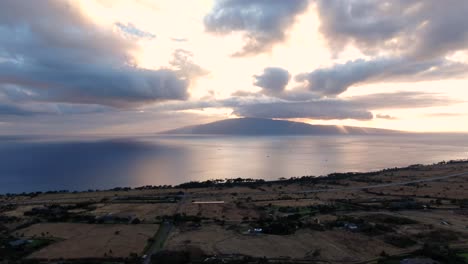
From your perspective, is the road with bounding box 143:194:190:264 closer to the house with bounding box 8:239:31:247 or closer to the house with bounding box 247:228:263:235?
the house with bounding box 247:228:263:235

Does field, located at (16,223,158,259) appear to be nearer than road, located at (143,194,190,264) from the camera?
No

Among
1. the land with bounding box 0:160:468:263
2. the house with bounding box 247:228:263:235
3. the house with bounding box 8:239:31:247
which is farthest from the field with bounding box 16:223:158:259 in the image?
the house with bounding box 247:228:263:235

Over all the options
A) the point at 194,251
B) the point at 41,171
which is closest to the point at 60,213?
the point at 194,251

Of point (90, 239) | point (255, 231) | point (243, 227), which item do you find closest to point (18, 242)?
point (90, 239)

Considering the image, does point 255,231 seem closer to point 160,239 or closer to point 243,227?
point 243,227

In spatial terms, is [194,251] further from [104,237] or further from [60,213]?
[60,213]

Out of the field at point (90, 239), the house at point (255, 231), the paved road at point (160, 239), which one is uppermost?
the house at point (255, 231)

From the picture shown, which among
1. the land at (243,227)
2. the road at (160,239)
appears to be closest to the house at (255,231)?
the land at (243,227)

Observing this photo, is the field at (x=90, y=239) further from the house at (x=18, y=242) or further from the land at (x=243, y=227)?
the house at (x=18, y=242)
